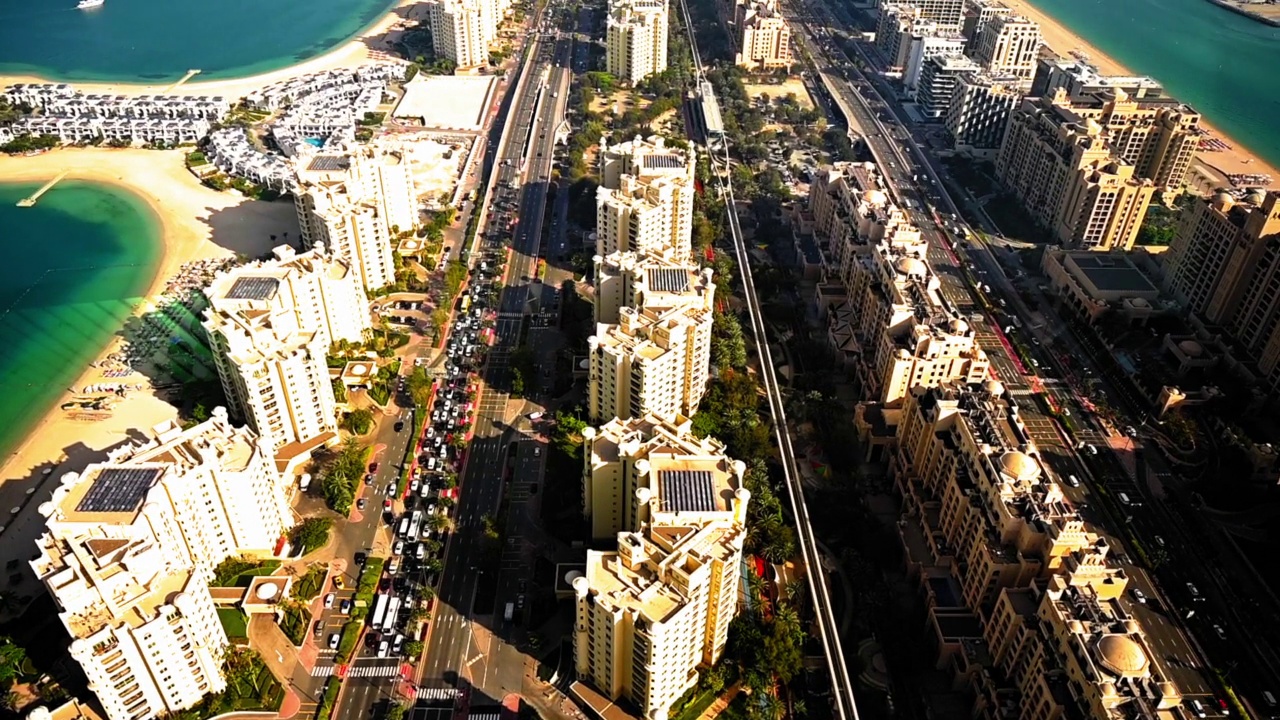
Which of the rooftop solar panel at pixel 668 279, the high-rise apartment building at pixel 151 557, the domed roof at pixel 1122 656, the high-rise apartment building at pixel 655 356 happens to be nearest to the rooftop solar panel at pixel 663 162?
the rooftop solar panel at pixel 668 279

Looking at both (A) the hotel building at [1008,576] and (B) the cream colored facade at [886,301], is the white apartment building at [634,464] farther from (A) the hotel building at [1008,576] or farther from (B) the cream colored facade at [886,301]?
(B) the cream colored facade at [886,301]

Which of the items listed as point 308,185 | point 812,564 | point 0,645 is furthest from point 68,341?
point 812,564

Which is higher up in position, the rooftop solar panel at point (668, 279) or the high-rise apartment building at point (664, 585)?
the rooftop solar panel at point (668, 279)

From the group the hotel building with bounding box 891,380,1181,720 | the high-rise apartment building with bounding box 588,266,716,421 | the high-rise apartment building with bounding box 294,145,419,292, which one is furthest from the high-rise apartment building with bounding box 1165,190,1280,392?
the high-rise apartment building with bounding box 294,145,419,292

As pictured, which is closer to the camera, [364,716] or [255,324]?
[364,716]

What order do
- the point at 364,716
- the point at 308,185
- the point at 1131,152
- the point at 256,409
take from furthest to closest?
the point at 1131,152, the point at 308,185, the point at 256,409, the point at 364,716

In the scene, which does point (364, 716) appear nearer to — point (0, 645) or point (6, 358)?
point (0, 645)

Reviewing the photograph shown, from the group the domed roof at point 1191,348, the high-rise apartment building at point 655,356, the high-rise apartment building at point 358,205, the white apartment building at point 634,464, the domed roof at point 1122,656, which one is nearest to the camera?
the domed roof at point 1122,656

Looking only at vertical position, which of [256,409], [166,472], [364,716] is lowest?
[364,716]

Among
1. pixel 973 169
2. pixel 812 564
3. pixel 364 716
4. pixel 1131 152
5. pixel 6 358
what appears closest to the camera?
pixel 364 716
